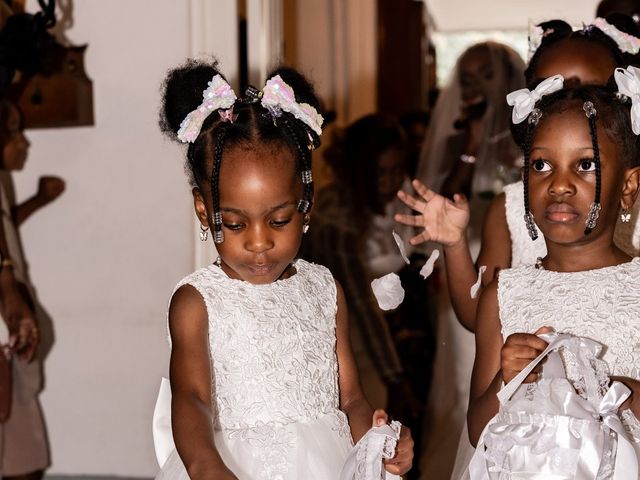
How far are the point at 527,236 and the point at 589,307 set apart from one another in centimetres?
66

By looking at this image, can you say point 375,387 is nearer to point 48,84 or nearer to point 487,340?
point 48,84

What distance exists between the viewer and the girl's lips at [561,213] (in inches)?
94.6

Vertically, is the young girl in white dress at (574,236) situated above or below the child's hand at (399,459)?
above

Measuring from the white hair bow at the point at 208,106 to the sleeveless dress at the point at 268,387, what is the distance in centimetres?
31

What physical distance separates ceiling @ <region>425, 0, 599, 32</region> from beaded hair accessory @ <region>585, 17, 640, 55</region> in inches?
423

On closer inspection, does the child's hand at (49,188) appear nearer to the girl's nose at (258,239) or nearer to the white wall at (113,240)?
the white wall at (113,240)

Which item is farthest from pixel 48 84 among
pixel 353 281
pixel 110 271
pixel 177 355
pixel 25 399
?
pixel 177 355

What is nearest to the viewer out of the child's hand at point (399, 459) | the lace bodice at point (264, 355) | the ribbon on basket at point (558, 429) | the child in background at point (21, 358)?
the ribbon on basket at point (558, 429)

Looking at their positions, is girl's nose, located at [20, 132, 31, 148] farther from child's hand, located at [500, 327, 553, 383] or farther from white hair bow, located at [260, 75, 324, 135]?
child's hand, located at [500, 327, 553, 383]

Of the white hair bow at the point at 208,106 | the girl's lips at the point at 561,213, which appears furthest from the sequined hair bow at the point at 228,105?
the girl's lips at the point at 561,213

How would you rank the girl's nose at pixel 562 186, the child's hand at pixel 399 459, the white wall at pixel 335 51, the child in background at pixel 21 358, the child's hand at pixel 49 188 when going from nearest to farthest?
the child's hand at pixel 399 459 → the girl's nose at pixel 562 186 → the child in background at pixel 21 358 → the child's hand at pixel 49 188 → the white wall at pixel 335 51

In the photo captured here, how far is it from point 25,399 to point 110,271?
64 centimetres

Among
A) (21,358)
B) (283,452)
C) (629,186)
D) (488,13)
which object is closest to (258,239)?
(283,452)

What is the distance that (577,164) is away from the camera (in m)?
2.43
